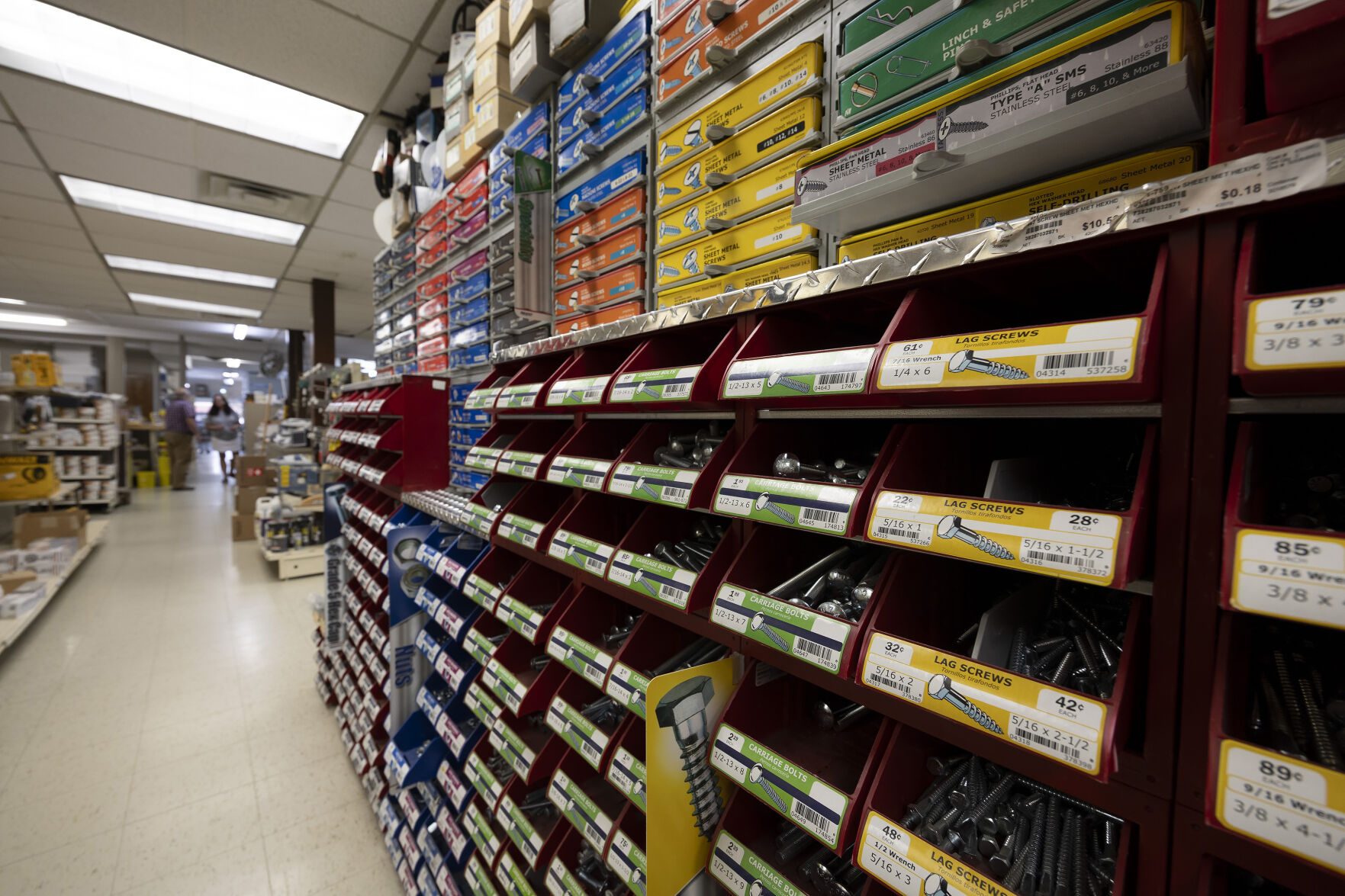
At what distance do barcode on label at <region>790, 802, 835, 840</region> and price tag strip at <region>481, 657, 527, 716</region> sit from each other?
0.80 meters

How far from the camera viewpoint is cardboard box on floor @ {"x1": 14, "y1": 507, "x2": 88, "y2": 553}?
555 cm

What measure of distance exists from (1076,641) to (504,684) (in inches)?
49.3

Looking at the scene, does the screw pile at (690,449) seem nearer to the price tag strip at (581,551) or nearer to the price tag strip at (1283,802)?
the price tag strip at (581,551)

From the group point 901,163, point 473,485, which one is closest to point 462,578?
point 473,485

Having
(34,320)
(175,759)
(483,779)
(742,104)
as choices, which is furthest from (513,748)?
(34,320)

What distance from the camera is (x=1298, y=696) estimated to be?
1.74 feet

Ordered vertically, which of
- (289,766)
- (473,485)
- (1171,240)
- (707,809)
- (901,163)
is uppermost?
(901,163)

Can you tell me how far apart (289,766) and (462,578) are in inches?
80.7

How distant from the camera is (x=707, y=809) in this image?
0.95 metres

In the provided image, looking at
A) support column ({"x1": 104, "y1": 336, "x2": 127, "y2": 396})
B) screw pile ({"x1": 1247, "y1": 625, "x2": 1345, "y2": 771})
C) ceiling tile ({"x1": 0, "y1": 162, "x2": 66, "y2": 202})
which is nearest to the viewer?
screw pile ({"x1": 1247, "y1": 625, "x2": 1345, "y2": 771})

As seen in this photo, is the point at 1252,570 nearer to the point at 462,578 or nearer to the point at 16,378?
the point at 462,578

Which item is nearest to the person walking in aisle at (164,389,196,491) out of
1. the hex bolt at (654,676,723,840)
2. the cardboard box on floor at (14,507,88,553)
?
the cardboard box on floor at (14,507,88,553)

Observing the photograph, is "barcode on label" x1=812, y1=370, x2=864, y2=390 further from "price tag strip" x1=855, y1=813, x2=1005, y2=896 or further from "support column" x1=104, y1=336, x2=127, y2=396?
"support column" x1=104, y1=336, x2=127, y2=396

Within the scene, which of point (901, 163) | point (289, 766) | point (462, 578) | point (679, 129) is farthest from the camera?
point (289, 766)
